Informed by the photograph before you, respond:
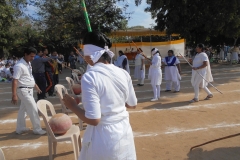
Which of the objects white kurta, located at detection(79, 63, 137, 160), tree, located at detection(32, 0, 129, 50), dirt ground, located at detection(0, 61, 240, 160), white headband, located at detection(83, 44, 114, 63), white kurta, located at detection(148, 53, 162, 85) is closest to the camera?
white kurta, located at detection(79, 63, 137, 160)

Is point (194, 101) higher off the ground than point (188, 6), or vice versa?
point (188, 6)

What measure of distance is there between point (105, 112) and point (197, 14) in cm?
1560

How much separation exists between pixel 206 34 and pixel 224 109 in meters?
11.2

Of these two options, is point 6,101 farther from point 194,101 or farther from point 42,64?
point 194,101

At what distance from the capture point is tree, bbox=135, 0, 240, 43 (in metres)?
15.2

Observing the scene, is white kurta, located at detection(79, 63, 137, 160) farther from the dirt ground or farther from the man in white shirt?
the man in white shirt

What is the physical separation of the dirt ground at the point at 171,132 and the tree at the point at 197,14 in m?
7.90

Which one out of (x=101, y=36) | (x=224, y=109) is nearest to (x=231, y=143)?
(x=224, y=109)

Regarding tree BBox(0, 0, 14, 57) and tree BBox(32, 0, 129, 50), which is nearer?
tree BBox(0, 0, 14, 57)

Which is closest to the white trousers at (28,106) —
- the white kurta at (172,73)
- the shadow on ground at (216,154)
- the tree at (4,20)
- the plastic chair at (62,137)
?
the plastic chair at (62,137)

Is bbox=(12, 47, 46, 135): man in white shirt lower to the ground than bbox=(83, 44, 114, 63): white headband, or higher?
lower

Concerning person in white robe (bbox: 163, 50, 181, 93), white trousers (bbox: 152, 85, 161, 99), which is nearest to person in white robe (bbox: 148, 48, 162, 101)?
white trousers (bbox: 152, 85, 161, 99)

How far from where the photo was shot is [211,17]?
51.3 feet

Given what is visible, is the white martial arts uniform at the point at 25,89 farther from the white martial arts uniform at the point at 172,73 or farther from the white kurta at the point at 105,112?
the white martial arts uniform at the point at 172,73
